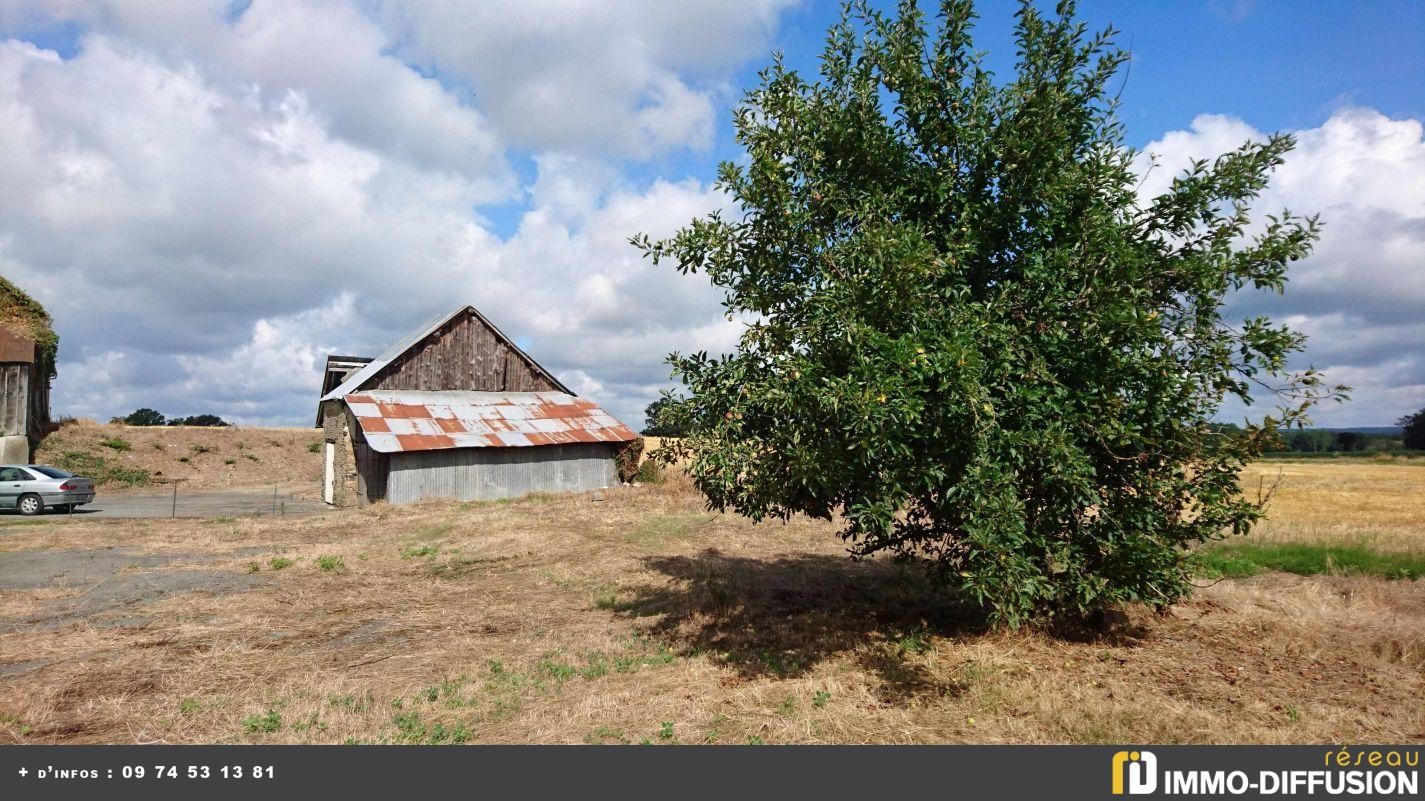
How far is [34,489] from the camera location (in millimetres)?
25734

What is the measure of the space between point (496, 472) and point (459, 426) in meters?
2.52

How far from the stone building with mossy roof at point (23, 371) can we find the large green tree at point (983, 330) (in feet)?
134

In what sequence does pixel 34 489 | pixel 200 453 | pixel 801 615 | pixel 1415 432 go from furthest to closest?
pixel 1415 432 → pixel 200 453 → pixel 34 489 → pixel 801 615

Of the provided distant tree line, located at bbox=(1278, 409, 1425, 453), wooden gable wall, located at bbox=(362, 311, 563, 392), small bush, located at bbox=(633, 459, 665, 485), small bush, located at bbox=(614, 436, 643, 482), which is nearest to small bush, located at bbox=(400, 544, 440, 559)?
wooden gable wall, located at bbox=(362, 311, 563, 392)

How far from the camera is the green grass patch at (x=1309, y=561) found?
572 inches

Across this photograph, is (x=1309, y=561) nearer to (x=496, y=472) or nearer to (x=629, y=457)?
(x=629, y=457)

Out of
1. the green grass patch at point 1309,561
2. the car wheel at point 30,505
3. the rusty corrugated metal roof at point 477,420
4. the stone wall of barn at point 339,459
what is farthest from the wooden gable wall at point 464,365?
the green grass patch at point 1309,561

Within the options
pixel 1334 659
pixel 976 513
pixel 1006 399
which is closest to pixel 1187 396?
pixel 1006 399

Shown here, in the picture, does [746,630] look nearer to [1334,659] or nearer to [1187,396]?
[1187,396]

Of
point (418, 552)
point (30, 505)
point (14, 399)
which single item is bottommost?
point (418, 552)

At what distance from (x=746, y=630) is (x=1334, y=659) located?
302 inches

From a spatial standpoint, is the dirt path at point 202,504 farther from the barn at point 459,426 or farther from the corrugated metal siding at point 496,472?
the corrugated metal siding at point 496,472

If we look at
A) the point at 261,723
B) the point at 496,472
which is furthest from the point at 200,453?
the point at 261,723

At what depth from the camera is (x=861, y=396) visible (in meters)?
7.07
